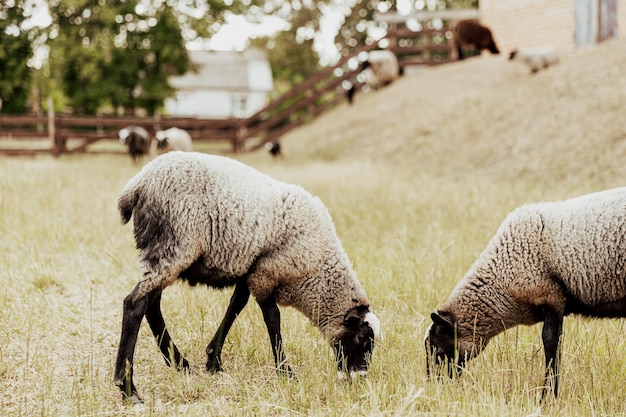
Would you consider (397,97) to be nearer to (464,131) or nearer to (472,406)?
(464,131)

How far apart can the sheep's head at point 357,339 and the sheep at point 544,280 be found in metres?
0.40

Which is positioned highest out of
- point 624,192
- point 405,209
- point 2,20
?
point 2,20

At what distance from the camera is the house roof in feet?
203

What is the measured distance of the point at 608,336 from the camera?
4.66 m

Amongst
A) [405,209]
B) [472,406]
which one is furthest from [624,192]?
[405,209]

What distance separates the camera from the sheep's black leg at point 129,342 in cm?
387

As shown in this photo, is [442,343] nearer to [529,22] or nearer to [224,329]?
[224,329]

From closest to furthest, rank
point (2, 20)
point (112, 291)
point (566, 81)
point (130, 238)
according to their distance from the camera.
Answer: point (112, 291), point (130, 238), point (566, 81), point (2, 20)

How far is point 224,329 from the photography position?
4551 millimetres

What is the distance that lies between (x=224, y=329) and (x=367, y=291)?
1684 millimetres

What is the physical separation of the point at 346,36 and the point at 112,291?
128 ft

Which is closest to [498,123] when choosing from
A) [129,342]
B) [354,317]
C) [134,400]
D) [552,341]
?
[552,341]

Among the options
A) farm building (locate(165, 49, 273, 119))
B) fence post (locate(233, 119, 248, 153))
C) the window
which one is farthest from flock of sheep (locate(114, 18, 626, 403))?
the window

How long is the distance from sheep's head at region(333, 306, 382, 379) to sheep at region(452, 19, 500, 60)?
20181 mm
